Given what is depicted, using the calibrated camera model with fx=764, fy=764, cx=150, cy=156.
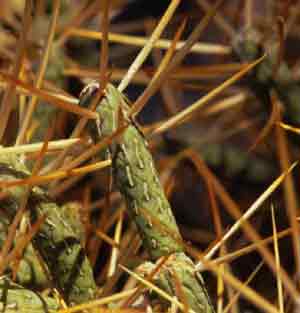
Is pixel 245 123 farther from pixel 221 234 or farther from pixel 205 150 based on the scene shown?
pixel 221 234

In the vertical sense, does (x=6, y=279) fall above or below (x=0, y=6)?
below

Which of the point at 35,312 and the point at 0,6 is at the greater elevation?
the point at 0,6

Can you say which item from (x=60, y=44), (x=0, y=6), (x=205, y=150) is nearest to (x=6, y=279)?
(x=60, y=44)

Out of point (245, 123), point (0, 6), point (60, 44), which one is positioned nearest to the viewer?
point (60, 44)

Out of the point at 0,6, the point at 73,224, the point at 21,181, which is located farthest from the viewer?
the point at 0,6

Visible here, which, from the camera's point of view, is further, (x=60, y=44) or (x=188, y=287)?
(x=60, y=44)

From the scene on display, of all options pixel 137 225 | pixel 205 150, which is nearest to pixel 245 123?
pixel 205 150

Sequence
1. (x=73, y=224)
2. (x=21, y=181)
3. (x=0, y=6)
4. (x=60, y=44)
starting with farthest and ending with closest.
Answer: (x=0, y=6) → (x=60, y=44) → (x=73, y=224) → (x=21, y=181)

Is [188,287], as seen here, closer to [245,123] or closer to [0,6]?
[245,123]

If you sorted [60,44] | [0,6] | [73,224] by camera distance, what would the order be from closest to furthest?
[73,224] → [60,44] → [0,6]
